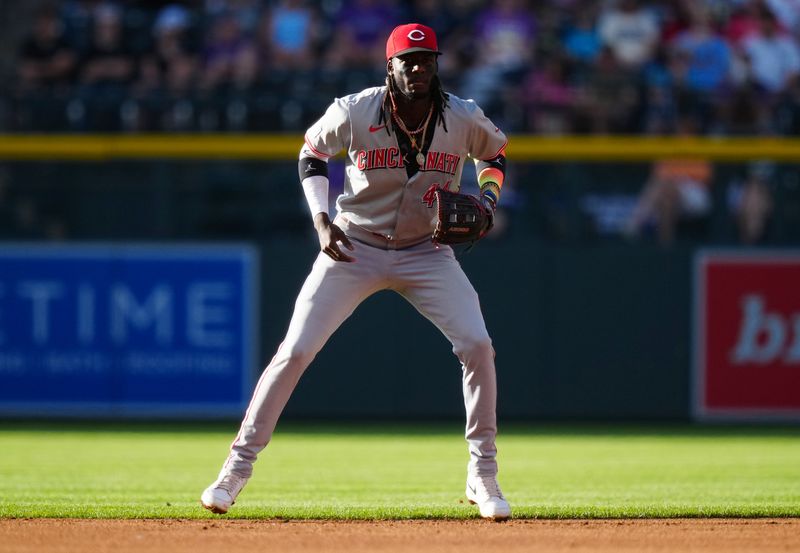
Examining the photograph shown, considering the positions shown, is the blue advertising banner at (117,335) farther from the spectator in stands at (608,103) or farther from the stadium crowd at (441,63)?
the spectator in stands at (608,103)

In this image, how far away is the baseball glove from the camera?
5.55 meters

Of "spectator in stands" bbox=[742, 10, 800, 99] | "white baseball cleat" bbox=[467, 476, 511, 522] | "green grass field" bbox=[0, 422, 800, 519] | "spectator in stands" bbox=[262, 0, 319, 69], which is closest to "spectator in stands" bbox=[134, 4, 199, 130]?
"spectator in stands" bbox=[262, 0, 319, 69]

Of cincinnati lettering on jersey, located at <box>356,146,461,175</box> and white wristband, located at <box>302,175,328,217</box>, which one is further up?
cincinnati lettering on jersey, located at <box>356,146,461,175</box>

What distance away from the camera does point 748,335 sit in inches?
440

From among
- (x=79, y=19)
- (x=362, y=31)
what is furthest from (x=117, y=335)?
(x=362, y=31)

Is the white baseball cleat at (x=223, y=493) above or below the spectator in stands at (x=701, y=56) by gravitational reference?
below

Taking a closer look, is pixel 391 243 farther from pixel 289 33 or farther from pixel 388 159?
pixel 289 33

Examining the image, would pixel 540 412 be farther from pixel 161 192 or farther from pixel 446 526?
pixel 446 526

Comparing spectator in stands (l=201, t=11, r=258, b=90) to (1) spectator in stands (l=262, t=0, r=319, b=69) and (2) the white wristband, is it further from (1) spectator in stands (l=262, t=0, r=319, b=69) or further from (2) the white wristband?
(2) the white wristband

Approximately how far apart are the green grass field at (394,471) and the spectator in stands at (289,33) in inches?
138

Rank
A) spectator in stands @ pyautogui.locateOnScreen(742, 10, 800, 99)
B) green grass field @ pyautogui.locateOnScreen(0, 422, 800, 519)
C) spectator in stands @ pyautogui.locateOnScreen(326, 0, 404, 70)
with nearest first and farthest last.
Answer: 1. green grass field @ pyautogui.locateOnScreen(0, 422, 800, 519)
2. spectator in stands @ pyautogui.locateOnScreen(326, 0, 404, 70)
3. spectator in stands @ pyautogui.locateOnScreen(742, 10, 800, 99)

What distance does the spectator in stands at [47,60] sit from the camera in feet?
38.4

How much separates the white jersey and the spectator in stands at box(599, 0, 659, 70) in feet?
23.5

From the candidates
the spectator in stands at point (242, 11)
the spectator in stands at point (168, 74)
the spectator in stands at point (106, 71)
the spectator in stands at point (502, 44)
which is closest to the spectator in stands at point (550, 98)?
the spectator in stands at point (502, 44)
